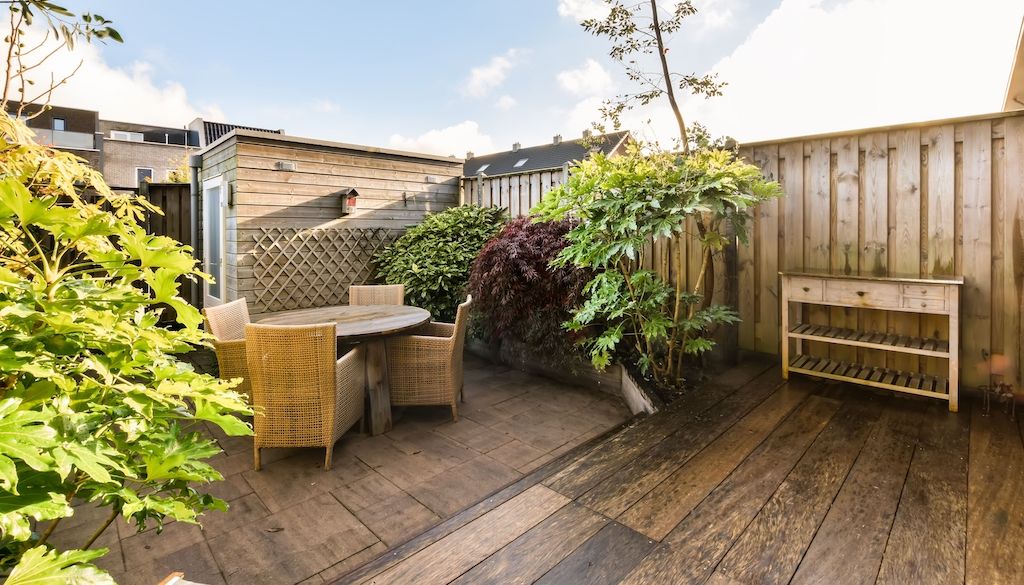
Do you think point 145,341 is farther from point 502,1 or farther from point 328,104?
point 328,104

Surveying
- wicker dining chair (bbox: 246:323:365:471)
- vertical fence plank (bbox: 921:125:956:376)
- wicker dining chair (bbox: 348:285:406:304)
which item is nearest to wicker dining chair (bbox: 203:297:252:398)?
wicker dining chair (bbox: 246:323:365:471)

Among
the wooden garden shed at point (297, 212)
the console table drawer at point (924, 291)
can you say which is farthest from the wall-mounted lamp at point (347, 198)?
the console table drawer at point (924, 291)

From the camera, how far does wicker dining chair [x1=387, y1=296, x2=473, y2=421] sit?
2996 mm

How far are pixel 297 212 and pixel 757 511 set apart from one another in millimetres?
4908

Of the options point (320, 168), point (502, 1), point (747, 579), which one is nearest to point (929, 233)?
point (747, 579)

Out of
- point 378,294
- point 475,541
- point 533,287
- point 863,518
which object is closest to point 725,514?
point 863,518

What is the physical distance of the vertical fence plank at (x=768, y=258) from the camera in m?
3.58

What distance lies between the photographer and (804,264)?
11.4 feet

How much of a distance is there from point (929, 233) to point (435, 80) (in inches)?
244

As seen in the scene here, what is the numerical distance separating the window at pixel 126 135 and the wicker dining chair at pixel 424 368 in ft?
84.9

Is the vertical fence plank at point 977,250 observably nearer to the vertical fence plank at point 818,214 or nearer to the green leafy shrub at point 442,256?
the vertical fence plank at point 818,214

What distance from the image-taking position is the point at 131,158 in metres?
21.3

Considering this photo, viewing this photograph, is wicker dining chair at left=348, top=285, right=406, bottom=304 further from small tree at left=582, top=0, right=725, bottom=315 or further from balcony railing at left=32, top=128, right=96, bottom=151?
balcony railing at left=32, top=128, right=96, bottom=151

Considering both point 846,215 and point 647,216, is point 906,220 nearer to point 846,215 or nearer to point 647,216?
point 846,215
